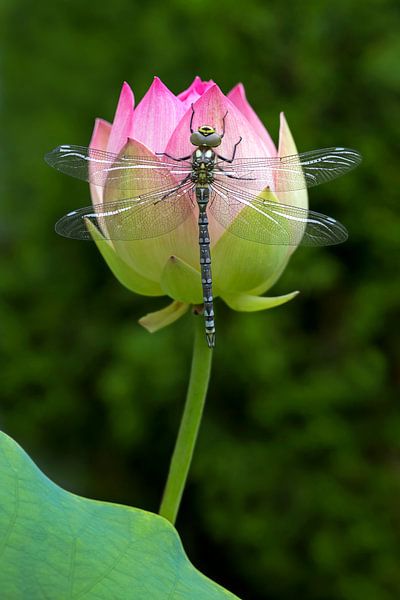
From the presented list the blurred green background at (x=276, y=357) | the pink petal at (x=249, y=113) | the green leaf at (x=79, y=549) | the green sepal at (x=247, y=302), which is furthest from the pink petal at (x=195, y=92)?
the blurred green background at (x=276, y=357)

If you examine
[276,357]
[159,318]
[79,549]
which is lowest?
[276,357]

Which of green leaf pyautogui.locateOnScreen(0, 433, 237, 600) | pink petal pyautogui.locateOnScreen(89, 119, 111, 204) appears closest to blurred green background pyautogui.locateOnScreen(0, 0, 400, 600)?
pink petal pyautogui.locateOnScreen(89, 119, 111, 204)

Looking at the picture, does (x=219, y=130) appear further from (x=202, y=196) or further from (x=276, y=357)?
(x=276, y=357)

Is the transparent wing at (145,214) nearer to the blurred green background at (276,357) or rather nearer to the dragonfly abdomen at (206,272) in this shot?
the dragonfly abdomen at (206,272)

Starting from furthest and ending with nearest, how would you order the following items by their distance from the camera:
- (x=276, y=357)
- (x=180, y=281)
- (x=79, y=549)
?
(x=276, y=357), (x=180, y=281), (x=79, y=549)

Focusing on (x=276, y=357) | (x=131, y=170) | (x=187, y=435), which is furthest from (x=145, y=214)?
(x=276, y=357)

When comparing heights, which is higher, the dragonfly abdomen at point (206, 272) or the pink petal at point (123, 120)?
the pink petal at point (123, 120)
